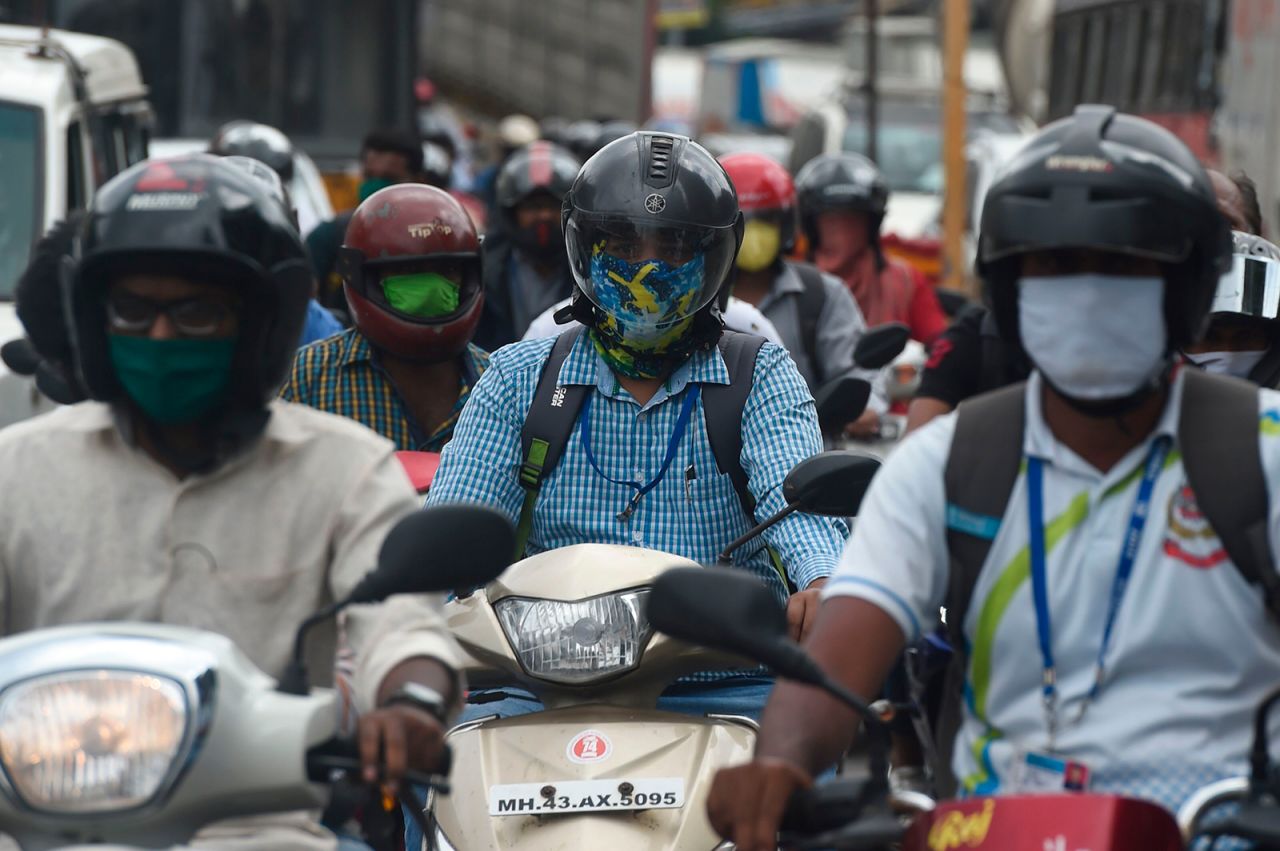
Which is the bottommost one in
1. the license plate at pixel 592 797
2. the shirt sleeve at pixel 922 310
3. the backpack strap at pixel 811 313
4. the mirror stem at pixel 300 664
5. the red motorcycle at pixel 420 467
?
the shirt sleeve at pixel 922 310

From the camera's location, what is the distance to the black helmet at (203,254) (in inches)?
134

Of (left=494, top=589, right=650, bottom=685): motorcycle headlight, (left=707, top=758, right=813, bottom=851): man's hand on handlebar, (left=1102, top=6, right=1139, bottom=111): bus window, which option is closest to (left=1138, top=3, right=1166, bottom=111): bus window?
(left=1102, top=6, right=1139, bottom=111): bus window

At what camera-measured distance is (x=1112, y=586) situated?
10.7 feet

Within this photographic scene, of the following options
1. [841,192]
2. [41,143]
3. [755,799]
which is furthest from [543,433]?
[841,192]

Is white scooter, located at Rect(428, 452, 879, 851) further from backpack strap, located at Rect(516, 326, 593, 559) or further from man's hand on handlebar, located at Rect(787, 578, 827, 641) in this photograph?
backpack strap, located at Rect(516, 326, 593, 559)

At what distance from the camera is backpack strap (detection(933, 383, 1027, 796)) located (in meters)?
3.37

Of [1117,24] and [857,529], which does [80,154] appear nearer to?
[857,529]

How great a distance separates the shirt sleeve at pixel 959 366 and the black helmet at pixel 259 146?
579cm

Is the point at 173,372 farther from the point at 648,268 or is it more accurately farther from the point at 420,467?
the point at 420,467

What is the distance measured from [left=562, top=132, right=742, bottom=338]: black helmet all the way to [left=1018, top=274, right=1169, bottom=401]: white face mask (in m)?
1.94

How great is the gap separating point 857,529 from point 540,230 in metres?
6.95

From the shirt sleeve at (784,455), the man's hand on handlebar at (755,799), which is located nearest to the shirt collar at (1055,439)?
the man's hand on handlebar at (755,799)

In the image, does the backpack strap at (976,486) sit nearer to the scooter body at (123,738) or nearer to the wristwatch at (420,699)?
the wristwatch at (420,699)

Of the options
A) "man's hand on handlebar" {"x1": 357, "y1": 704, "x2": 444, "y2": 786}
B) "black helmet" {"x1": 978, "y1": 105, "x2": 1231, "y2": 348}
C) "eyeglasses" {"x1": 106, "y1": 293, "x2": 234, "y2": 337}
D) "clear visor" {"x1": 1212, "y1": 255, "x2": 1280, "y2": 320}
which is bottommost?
"man's hand on handlebar" {"x1": 357, "y1": 704, "x2": 444, "y2": 786}
